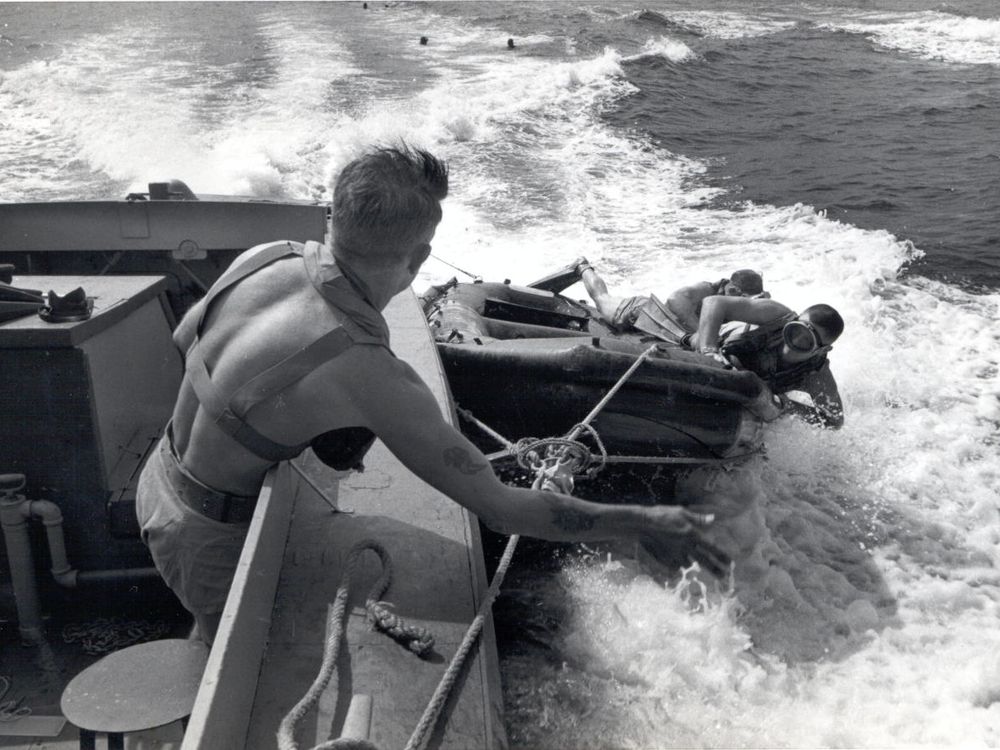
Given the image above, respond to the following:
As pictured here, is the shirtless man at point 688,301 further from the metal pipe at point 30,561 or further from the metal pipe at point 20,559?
the metal pipe at point 20,559

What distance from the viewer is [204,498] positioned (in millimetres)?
1913

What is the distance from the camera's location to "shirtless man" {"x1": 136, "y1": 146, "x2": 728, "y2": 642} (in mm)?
1608

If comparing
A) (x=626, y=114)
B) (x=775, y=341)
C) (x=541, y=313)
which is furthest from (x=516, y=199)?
(x=775, y=341)

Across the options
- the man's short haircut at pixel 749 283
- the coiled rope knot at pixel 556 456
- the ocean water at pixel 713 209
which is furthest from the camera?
the man's short haircut at pixel 749 283

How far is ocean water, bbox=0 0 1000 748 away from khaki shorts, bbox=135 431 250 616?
3.79 feet

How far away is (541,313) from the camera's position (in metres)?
5.19

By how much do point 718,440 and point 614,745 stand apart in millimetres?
1630

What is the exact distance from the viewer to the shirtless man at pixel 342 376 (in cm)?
161

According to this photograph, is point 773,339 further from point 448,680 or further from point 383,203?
point 383,203

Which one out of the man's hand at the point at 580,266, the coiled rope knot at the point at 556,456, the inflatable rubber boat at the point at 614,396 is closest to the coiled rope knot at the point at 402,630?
the coiled rope knot at the point at 556,456

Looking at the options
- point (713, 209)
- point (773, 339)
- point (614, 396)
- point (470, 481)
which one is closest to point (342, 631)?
point (470, 481)

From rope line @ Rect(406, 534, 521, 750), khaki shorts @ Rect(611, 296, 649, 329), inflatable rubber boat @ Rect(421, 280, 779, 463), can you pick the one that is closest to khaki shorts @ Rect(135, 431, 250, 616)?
rope line @ Rect(406, 534, 521, 750)

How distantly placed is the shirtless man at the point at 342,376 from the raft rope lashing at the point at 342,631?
1.07 ft

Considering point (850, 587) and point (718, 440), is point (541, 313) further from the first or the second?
point (850, 587)
